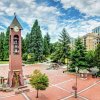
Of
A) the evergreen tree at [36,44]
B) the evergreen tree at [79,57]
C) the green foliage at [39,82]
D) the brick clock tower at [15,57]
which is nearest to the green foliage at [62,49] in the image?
the evergreen tree at [36,44]

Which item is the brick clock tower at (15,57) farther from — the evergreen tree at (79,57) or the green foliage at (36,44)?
the green foliage at (36,44)

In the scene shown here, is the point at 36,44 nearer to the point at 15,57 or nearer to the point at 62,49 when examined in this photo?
the point at 62,49

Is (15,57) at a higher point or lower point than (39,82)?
higher

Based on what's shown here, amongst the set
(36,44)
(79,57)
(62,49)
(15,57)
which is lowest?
(79,57)

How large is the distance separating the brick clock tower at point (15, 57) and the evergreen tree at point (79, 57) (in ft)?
43.2

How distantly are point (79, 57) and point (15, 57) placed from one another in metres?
14.0

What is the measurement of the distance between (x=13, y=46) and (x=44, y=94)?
22.6 feet

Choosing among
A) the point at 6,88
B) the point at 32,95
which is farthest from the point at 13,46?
the point at 32,95

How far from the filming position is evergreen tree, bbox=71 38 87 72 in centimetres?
3191

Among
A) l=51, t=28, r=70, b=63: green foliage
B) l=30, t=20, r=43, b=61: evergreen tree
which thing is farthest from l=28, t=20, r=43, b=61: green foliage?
l=51, t=28, r=70, b=63: green foliage

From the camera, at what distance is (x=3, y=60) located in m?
54.5

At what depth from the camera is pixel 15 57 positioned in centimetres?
2197

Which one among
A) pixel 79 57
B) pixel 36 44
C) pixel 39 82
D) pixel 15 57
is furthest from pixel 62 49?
pixel 39 82

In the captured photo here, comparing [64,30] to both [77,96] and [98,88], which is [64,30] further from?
[77,96]
